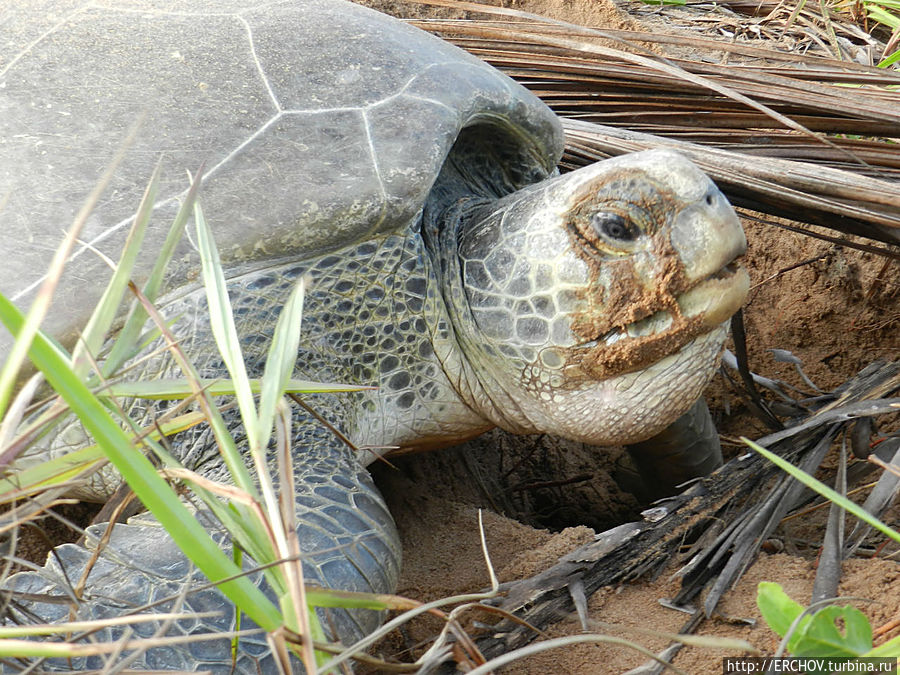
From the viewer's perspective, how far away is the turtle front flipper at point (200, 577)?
94cm

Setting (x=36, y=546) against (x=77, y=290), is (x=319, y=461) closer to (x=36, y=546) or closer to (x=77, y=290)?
(x=77, y=290)

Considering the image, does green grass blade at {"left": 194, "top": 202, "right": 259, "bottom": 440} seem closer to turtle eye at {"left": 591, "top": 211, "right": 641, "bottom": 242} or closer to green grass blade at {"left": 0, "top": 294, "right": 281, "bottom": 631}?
green grass blade at {"left": 0, "top": 294, "right": 281, "bottom": 631}

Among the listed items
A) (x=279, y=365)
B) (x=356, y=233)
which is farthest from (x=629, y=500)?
(x=279, y=365)

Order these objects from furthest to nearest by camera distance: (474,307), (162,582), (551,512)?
(551,512)
(474,307)
(162,582)

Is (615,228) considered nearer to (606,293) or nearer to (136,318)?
(606,293)

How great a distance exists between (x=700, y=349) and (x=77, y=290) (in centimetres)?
101

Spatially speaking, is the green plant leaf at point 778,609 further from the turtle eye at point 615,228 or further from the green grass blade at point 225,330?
the turtle eye at point 615,228

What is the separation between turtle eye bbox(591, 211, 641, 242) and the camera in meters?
1.36

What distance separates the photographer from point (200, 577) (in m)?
1.05

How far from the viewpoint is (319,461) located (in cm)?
130

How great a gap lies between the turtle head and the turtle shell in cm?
21

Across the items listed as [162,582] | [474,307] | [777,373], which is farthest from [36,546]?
[777,373]

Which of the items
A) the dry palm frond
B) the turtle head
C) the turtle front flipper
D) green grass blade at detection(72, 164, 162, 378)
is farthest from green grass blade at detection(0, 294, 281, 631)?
the dry palm frond

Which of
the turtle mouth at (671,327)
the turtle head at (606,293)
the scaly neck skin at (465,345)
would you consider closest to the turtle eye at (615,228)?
the turtle head at (606,293)
